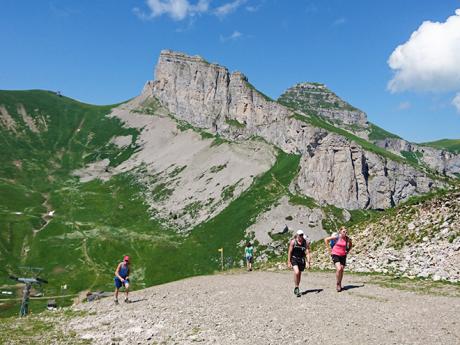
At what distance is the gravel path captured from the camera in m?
16.2

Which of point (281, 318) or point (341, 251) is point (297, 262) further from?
point (281, 318)

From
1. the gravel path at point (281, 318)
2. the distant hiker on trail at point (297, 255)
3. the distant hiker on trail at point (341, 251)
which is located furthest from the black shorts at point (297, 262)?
the distant hiker on trail at point (341, 251)

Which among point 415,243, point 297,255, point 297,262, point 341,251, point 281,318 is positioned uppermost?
point 415,243

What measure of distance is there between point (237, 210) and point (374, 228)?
484 ft

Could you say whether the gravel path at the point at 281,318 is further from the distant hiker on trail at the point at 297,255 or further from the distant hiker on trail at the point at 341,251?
the distant hiker on trail at the point at 297,255

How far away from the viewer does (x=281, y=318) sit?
19.0m

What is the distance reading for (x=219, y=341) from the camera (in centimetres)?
1692

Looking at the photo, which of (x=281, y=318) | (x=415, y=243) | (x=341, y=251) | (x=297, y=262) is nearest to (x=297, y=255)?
(x=297, y=262)

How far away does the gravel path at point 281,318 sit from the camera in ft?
53.0

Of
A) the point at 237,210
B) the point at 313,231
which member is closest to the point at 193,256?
the point at 237,210

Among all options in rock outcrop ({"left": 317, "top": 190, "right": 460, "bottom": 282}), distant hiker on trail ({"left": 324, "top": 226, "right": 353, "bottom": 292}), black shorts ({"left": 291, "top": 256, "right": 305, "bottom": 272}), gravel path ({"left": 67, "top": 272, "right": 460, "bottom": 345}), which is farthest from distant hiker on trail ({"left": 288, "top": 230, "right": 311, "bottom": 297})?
rock outcrop ({"left": 317, "top": 190, "right": 460, "bottom": 282})

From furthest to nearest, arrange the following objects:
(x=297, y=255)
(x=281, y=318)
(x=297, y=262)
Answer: (x=297, y=255), (x=297, y=262), (x=281, y=318)

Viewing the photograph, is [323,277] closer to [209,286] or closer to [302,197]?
[209,286]

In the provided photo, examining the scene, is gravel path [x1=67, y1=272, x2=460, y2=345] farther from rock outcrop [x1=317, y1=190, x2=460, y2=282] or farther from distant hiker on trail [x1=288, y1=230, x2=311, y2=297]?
rock outcrop [x1=317, y1=190, x2=460, y2=282]
